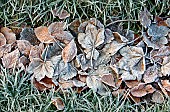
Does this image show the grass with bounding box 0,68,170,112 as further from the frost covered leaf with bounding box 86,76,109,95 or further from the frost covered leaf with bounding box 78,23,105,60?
the frost covered leaf with bounding box 78,23,105,60

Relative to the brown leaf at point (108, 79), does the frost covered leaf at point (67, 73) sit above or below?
above

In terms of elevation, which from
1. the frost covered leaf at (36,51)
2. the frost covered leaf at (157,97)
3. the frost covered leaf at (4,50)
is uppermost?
the frost covered leaf at (4,50)

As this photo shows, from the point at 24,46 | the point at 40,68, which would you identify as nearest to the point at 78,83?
the point at 40,68

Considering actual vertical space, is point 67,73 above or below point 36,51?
below

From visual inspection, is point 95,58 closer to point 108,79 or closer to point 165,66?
point 108,79

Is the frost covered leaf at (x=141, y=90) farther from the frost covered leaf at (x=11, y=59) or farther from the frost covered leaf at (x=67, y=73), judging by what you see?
the frost covered leaf at (x=11, y=59)

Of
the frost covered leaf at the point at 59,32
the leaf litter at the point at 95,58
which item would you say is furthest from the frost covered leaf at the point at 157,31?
the frost covered leaf at the point at 59,32

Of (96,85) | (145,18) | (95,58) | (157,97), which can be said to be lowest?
(157,97)
